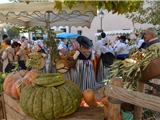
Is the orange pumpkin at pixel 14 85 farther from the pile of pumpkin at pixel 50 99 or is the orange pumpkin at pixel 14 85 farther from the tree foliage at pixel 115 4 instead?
the tree foliage at pixel 115 4

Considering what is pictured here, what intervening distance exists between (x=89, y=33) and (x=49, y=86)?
89.3ft

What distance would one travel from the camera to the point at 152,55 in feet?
7.22

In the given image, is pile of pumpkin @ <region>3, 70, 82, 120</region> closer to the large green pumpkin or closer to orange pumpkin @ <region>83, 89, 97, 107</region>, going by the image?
the large green pumpkin

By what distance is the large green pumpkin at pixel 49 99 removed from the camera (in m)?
2.58

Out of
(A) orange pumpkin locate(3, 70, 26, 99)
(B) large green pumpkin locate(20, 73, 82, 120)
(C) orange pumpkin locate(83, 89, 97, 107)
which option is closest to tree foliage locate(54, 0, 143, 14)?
(B) large green pumpkin locate(20, 73, 82, 120)

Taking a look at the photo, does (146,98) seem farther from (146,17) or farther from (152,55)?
(146,17)

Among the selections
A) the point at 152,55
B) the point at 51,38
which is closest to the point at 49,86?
the point at 152,55

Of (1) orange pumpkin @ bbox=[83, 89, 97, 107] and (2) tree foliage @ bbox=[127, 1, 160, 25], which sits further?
(2) tree foliage @ bbox=[127, 1, 160, 25]

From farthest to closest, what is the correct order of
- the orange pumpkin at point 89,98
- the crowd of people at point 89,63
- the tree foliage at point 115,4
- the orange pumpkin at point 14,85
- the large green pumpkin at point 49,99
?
1. the crowd of people at point 89,63
2. the orange pumpkin at point 14,85
3. the orange pumpkin at point 89,98
4. the large green pumpkin at point 49,99
5. the tree foliage at point 115,4

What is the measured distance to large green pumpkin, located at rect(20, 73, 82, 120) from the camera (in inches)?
102

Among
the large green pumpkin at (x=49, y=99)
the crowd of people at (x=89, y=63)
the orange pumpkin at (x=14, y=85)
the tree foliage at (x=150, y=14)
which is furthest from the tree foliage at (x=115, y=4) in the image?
the tree foliage at (x=150, y=14)

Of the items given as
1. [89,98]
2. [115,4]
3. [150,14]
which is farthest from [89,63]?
[115,4]

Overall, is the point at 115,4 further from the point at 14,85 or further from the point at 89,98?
the point at 14,85

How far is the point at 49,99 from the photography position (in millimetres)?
2584
